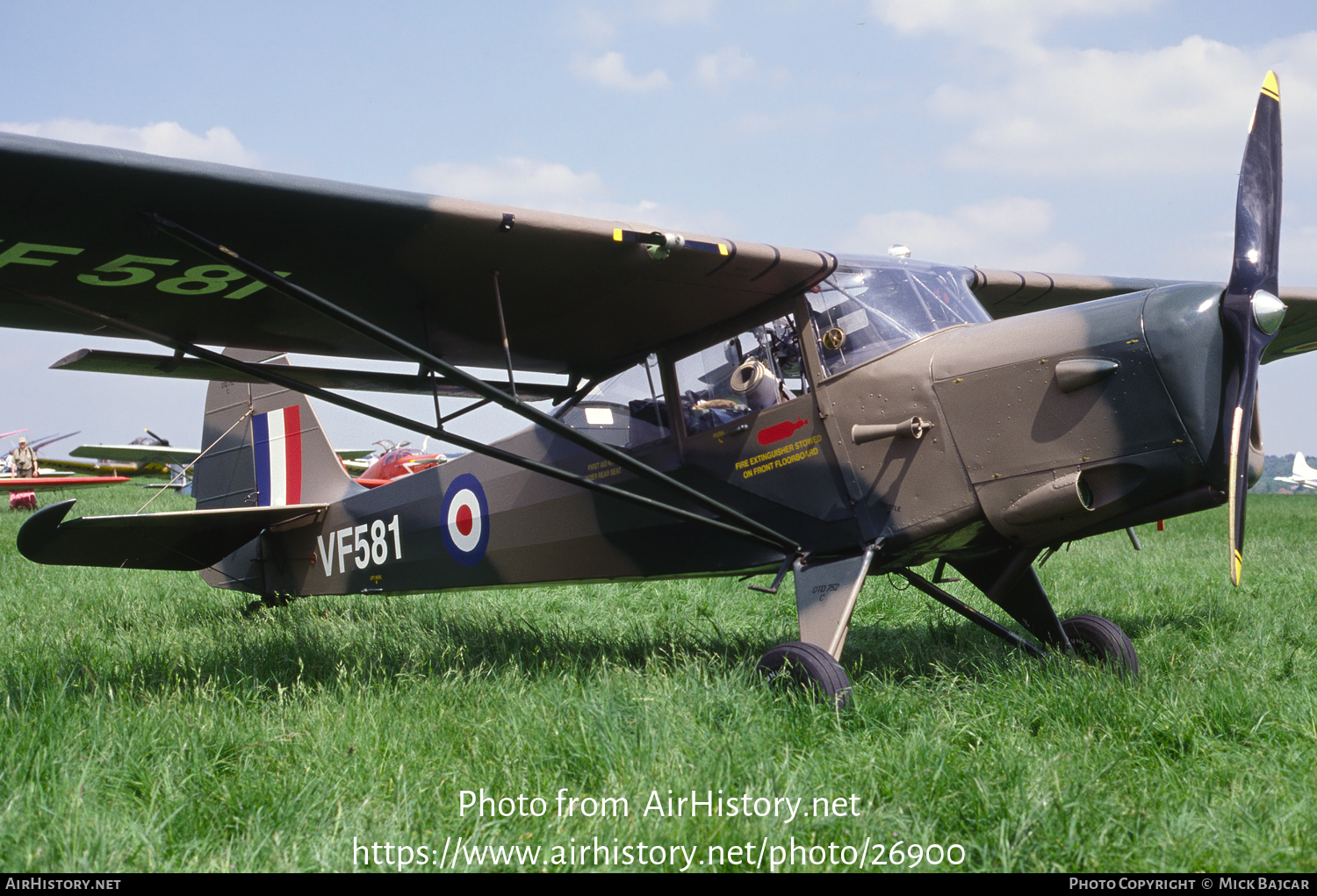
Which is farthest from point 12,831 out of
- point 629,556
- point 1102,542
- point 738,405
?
point 1102,542

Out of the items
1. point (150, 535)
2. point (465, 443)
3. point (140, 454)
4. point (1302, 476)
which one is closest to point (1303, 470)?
point (1302, 476)

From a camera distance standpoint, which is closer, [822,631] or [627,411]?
[822,631]

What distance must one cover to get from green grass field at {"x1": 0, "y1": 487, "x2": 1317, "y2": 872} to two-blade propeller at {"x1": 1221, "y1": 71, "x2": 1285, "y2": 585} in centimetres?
87

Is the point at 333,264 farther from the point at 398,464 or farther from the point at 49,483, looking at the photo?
the point at 49,483

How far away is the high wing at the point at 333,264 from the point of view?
3529mm

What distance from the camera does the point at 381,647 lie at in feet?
18.3

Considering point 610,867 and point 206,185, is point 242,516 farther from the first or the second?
point 610,867

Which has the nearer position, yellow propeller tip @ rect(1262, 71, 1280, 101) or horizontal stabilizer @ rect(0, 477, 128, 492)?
yellow propeller tip @ rect(1262, 71, 1280, 101)

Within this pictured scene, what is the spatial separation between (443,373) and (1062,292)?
15.3ft

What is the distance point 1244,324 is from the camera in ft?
11.4

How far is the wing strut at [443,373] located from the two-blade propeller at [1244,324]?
6.26 ft

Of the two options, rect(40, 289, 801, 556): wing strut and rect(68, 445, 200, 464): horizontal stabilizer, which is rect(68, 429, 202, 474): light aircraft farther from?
rect(40, 289, 801, 556): wing strut

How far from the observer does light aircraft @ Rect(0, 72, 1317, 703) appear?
11.7 feet

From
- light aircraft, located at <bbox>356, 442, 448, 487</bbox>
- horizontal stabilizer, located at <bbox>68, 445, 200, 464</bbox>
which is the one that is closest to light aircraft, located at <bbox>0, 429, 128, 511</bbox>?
horizontal stabilizer, located at <bbox>68, 445, 200, 464</bbox>
